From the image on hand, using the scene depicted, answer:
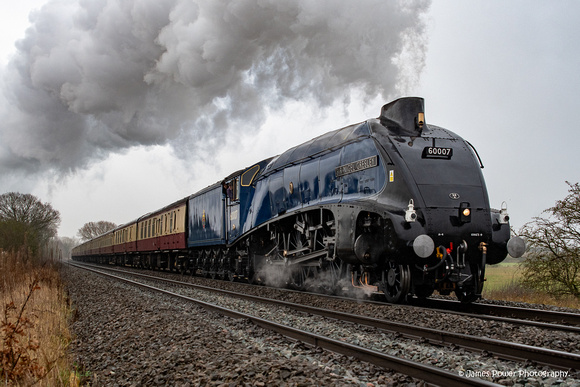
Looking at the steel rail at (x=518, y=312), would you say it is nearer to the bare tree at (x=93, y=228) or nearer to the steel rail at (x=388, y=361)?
the steel rail at (x=388, y=361)

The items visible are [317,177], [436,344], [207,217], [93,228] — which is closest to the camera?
[436,344]

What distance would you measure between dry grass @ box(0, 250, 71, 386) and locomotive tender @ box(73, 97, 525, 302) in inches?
187

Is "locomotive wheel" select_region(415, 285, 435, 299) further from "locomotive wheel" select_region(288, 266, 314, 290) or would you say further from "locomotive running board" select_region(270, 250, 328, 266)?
"locomotive wheel" select_region(288, 266, 314, 290)

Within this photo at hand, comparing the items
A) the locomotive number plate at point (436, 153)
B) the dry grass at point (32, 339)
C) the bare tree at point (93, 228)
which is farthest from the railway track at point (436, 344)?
the bare tree at point (93, 228)

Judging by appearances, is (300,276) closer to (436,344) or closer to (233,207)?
(233,207)

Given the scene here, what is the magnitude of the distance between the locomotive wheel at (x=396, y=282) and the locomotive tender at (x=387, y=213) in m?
0.02

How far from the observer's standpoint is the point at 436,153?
8.18 metres

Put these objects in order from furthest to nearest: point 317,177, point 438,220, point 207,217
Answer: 1. point 207,217
2. point 317,177
3. point 438,220

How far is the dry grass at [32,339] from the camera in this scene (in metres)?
4.55

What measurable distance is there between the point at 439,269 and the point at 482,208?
1.26 metres

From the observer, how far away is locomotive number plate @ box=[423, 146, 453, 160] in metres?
8.15

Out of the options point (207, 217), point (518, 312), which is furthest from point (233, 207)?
point (518, 312)

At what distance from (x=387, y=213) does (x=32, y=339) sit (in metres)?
5.30

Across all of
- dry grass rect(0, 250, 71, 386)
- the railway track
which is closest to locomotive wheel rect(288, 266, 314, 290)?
the railway track
